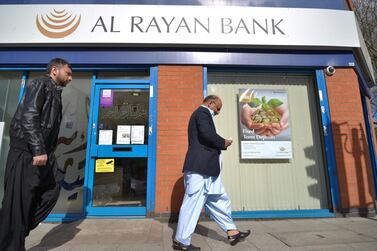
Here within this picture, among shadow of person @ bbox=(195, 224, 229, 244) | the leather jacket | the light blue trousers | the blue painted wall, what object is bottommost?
shadow of person @ bbox=(195, 224, 229, 244)

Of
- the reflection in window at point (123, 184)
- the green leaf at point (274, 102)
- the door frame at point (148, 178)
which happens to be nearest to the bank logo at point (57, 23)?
the door frame at point (148, 178)

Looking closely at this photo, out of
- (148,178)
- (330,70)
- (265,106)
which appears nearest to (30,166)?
(148,178)

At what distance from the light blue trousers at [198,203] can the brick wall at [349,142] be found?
2765 mm

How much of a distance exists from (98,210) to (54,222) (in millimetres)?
707

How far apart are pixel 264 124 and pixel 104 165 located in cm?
298

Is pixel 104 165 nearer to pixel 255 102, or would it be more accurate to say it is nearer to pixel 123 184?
pixel 123 184

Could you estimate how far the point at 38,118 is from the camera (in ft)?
8.55

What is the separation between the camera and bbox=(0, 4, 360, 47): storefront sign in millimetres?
4969

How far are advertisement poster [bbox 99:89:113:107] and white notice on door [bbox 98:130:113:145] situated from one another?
0.51 metres

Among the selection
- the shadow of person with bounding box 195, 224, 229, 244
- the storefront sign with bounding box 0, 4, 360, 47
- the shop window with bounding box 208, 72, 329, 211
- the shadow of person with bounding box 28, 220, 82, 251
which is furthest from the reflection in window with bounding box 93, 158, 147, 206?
the storefront sign with bounding box 0, 4, 360, 47

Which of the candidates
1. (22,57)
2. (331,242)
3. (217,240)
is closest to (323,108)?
(331,242)

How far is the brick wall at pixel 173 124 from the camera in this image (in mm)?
4652

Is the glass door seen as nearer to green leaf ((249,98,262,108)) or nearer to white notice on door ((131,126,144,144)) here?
white notice on door ((131,126,144,144))

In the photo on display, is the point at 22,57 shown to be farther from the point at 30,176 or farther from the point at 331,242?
the point at 331,242
